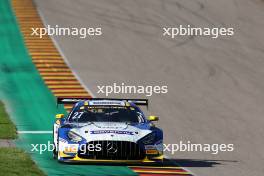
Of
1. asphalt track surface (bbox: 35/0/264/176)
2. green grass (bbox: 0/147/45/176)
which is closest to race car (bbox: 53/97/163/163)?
green grass (bbox: 0/147/45/176)

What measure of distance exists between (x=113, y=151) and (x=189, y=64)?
1435 cm

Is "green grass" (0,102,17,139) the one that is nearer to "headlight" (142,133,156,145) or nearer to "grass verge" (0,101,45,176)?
"grass verge" (0,101,45,176)

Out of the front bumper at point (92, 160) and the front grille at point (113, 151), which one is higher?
the front grille at point (113, 151)

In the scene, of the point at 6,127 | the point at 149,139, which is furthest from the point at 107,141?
the point at 6,127

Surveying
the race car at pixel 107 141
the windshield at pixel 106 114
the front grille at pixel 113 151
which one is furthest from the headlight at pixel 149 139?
the windshield at pixel 106 114

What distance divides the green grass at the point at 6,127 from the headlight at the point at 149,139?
201 inches

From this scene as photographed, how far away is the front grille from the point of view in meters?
16.1

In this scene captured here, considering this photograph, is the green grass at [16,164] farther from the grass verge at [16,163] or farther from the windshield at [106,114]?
the windshield at [106,114]

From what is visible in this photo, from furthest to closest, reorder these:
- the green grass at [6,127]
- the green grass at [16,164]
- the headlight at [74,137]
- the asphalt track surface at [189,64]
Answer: the asphalt track surface at [189,64] < the green grass at [6,127] < the headlight at [74,137] < the green grass at [16,164]

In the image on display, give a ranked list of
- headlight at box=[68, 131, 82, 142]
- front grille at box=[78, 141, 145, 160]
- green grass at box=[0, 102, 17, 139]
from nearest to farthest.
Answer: front grille at box=[78, 141, 145, 160]
headlight at box=[68, 131, 82, 142]
green grass at box=[0, 102, 17, 139]

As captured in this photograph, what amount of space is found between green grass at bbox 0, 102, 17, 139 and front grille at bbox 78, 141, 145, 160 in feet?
15.9

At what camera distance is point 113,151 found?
16.1m

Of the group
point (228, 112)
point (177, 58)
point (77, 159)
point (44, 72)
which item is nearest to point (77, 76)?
point (44, 72)

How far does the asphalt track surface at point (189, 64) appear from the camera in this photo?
21.4 metres
